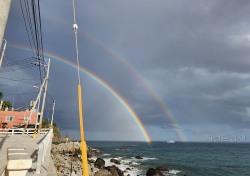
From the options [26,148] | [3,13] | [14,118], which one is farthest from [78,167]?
[14,118]

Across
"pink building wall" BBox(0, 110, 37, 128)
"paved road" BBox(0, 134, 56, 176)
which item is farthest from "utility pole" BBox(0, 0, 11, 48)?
"pink building wall" BBox(0, 110, 37, 128)

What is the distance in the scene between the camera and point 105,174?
3094cm

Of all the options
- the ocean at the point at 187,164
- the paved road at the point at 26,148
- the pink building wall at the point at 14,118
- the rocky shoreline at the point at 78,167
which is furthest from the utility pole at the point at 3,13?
the pink building wall at the point at 14,118

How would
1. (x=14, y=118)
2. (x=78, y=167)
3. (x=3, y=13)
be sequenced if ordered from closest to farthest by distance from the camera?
1. (x=3, y=13)
2. (x=78, y=167)
3. (x=14, y=118)

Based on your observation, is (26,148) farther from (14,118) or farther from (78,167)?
(14,118)

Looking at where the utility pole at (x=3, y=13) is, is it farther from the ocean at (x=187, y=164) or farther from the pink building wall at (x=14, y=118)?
the pink building wall at (x=14, y=118)

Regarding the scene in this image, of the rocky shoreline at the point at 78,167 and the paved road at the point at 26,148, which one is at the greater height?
the paved road at the point at 26,148

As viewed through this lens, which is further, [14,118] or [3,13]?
[14,118]

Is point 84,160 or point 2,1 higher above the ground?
point 2,1

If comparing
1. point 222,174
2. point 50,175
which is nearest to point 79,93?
point 50,175

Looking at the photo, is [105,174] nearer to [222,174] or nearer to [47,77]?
[47,77]

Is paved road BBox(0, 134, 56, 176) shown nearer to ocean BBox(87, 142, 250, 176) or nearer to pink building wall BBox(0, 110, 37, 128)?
ocean BBox(87, 142, 250, 176)

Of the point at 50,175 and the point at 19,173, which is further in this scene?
the point at 50,175

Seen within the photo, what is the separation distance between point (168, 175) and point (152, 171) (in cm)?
518
